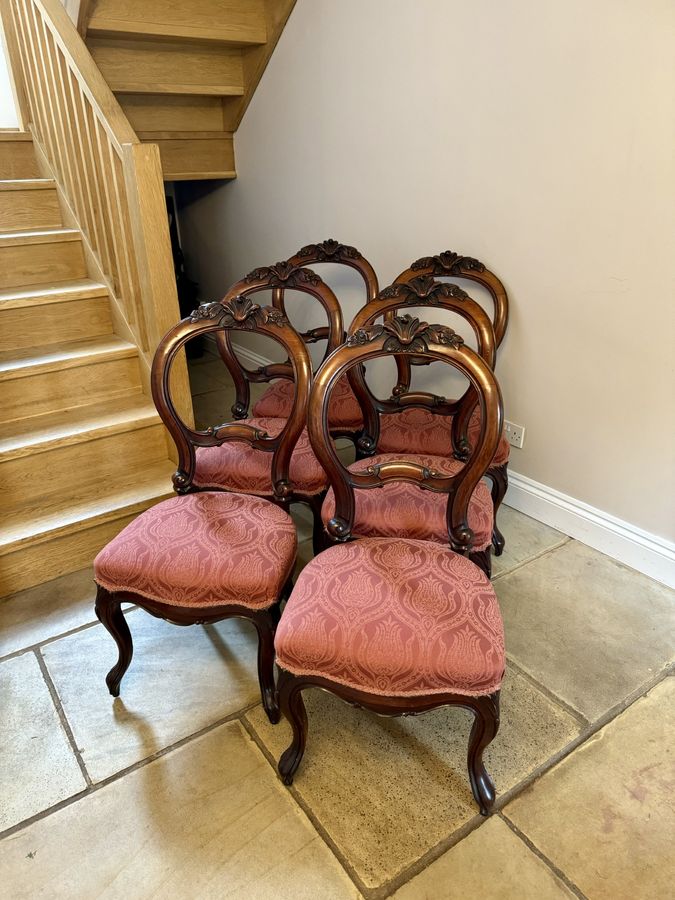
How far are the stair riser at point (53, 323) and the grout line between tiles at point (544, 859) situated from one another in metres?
2.43

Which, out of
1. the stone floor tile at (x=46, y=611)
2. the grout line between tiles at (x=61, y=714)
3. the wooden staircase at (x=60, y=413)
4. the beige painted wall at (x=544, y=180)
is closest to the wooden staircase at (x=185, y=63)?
the beige painted wall at (x=544, y=180)

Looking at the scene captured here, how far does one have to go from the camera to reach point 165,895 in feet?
4.06

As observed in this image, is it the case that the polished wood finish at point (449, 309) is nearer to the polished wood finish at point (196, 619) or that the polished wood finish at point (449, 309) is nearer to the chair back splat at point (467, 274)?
the chair back splat at point (467, 274)

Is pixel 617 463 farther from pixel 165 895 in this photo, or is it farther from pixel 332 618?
pixel 165 895

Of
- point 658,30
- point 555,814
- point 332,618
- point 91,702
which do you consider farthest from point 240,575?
point 658,30

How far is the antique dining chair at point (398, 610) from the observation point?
1236 millimetres

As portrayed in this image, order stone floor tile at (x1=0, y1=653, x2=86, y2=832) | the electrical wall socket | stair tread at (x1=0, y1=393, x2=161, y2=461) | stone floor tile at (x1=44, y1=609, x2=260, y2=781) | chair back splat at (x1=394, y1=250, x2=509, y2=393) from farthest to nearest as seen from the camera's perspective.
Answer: the electrical wall socket < chair back splat at (x1=394, y1=250, x2=509, y2=393) < stair tread at (x1=0, y1=393, x2=161, y2=461) < stone floor tile at (x1=44, y1=609, x2=260, y2=781) < stone floor tile at (x1=0, y1=653, x2=86, y2=832)

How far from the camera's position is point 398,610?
1304 mm

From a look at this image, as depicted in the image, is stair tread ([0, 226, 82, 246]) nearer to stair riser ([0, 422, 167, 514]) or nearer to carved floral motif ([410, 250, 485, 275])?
stair riser ([0, 422, 167, 514])

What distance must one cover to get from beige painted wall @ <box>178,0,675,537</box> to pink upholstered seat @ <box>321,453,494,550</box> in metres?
0.73

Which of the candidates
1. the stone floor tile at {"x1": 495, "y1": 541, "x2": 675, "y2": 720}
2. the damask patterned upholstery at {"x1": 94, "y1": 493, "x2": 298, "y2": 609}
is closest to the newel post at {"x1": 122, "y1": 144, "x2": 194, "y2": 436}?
the damask patterned upholstery at {"x1": 94, "y1": 493, "x2": 298, "y2": 609}

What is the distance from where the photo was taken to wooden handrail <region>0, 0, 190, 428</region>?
2157mm

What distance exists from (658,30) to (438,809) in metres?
2.15

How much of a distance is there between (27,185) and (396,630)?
2.84 m
